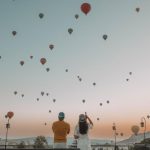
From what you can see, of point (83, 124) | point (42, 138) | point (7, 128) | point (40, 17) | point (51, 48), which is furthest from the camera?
point (42, 138)

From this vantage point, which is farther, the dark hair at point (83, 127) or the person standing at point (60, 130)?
the person standing at point (60, 130)

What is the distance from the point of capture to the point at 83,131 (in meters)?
13.9

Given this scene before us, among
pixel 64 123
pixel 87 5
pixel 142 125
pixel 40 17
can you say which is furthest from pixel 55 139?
pixel 142 125

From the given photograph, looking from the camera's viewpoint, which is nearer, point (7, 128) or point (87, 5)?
point (87, 5)

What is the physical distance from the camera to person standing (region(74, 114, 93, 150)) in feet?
44.9

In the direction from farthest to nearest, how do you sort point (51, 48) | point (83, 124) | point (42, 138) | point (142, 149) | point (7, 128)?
point (42, 138) → point (7, 128) → point (51, 48) → point (142, 149) → point (83, 124)

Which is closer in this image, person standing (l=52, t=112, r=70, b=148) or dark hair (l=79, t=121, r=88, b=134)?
dark hair (l=79, t=121, r=88, b=134)

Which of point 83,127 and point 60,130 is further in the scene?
point 60,130

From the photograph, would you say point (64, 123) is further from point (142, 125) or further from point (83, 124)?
point (142, 125)

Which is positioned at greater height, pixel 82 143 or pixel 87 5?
pixel 87 5

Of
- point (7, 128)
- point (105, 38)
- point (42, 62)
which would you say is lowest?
point (7, 128)

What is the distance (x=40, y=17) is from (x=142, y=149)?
19075 mm

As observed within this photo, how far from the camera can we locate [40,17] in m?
34.9

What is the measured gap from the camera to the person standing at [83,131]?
539 inches
